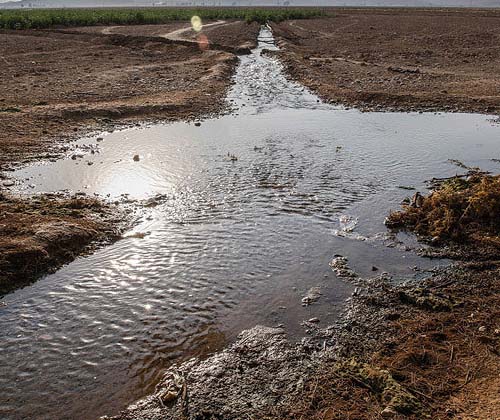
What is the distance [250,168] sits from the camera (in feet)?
42.0

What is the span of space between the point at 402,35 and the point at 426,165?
1701 inches

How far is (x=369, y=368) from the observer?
555 cm

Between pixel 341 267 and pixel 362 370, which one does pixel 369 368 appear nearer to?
pixel 362 370

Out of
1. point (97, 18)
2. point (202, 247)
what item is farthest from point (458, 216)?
point (97, 18)

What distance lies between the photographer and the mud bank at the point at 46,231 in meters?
7.75

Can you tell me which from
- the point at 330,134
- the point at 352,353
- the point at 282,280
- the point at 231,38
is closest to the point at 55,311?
the point at 282,280

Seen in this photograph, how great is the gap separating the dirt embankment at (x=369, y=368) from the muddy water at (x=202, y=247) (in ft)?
1.18

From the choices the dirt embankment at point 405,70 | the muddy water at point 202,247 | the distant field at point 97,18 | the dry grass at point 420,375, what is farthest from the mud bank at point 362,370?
the distant field at point 97,18

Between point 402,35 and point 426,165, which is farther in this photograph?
point 402,35

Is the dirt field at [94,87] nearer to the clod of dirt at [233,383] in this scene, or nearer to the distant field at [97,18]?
the clod of dirt at [233,383]

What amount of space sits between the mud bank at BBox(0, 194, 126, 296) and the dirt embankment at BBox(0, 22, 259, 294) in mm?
17

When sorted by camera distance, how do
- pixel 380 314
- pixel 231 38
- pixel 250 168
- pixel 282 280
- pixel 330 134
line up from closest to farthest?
pixel 380 314
pixel 282 280
pixel 250 168
pixel 330 134
pixel 231 38

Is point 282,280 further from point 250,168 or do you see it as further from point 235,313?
point 250,168

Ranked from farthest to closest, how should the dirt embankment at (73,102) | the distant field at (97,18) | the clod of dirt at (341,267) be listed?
1. the distant field at (97,18)
2. the dirt embankment at (73,102)
3. the clod of dirt at (341,267)
